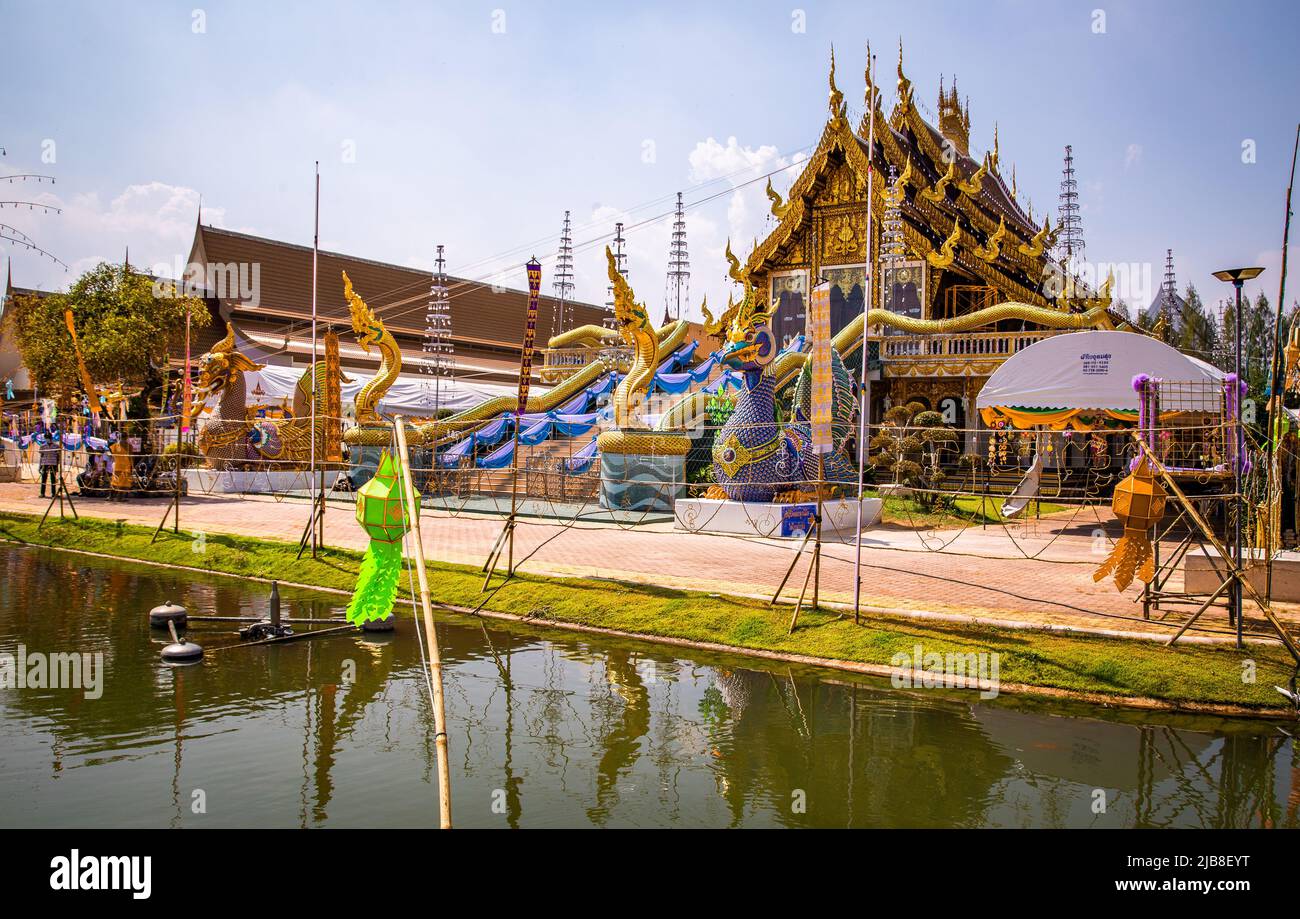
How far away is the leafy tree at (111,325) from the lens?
28.0m

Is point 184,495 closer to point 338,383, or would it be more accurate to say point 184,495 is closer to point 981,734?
point 338,383

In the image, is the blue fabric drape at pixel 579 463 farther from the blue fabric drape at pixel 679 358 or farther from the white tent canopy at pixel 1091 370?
the white tent canopy at pixel 1091 370

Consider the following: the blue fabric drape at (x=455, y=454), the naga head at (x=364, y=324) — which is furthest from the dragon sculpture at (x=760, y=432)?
the blue fabric drape at (x=455, y=454)

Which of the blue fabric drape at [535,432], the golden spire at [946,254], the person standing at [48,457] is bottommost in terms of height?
the person standing at [48,457]

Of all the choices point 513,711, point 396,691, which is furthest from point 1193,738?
point 396,691

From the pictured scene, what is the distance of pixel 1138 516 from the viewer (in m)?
9.69

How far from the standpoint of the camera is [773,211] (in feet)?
103

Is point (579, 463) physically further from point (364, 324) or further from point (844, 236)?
point (844, 236)

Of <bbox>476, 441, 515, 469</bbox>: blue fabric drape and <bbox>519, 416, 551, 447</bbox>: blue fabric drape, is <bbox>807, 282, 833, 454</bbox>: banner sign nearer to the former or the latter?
<bbox>476, 441, 515, 469</bbox>: blue fabric drape

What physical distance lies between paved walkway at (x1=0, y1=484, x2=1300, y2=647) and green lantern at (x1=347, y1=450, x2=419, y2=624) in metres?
4.36

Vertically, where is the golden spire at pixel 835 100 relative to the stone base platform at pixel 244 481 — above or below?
above

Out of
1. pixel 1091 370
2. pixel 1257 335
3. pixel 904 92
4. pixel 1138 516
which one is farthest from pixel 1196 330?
pixel 1138 516

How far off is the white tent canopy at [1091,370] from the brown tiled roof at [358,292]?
28.7 m
